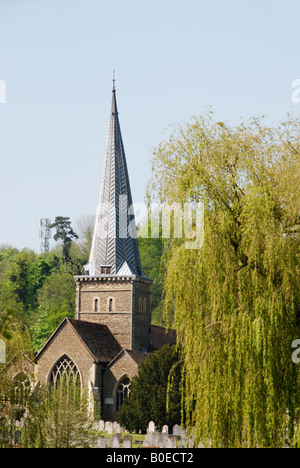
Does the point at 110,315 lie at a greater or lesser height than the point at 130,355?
greater

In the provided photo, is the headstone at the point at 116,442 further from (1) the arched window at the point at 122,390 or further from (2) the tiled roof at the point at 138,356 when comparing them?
(2) the tiled roof at the point at 138,356

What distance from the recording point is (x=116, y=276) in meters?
50.1

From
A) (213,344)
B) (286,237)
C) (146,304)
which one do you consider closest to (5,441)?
(213,344)

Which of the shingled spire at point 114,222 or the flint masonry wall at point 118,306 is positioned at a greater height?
the shingled spire at point 114,222

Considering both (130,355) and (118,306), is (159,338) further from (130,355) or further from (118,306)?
(130,355)

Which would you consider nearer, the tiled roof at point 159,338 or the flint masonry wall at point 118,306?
the flint masonry wall at point 118,306

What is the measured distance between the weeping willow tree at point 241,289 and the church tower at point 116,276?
3293 centimetres

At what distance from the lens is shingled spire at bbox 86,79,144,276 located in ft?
167

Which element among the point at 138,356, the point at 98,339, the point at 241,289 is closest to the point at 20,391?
the point at 241,289

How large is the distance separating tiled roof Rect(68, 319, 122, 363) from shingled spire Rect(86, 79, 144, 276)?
4.09m

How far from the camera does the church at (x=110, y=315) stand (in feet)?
151

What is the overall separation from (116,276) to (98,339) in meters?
4.66

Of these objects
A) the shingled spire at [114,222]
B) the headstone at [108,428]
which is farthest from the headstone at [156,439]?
the shingled spire at [114,222]

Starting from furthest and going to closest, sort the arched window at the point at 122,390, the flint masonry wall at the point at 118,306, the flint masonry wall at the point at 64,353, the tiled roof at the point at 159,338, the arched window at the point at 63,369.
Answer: the tiled roof at the point at 159,338 < the flint masonry wall at the point at 118,306 < the arched window at the point at 63,369 < the flint masonry wall at the point at 64,353 < the arched window at the point at 122,390
